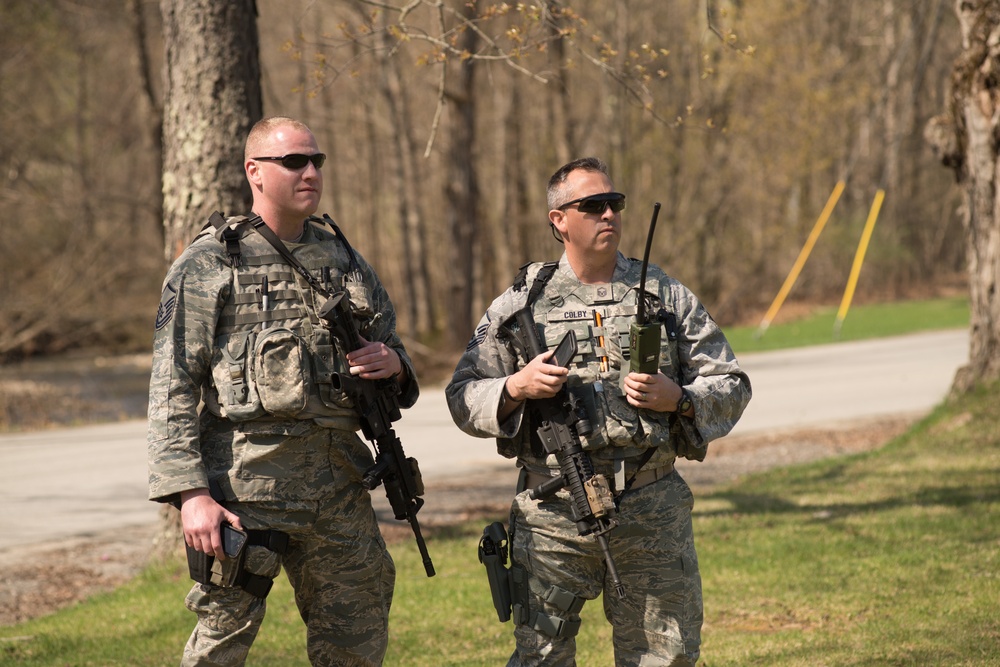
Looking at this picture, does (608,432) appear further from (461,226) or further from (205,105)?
(461,226)

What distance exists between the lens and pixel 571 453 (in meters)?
3.31

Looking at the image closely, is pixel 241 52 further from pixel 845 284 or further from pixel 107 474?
pixel 845 284

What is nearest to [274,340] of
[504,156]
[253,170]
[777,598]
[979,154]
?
[253,170]

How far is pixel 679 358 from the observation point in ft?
11.6

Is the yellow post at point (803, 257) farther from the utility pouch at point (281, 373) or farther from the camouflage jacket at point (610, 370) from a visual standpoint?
the utility pouch at point (281, 373)

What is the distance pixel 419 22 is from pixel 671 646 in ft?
68.8

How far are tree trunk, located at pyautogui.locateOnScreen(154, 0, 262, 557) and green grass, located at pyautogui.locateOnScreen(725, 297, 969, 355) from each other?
14808 millimetres

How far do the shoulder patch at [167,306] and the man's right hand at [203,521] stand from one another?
1.81 ft

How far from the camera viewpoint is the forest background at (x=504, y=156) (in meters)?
20.1

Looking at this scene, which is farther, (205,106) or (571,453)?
(205,106)

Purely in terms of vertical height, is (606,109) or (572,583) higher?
(606,109)

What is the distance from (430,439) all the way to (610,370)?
861cm

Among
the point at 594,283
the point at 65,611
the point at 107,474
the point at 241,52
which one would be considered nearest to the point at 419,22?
the point at 107,474

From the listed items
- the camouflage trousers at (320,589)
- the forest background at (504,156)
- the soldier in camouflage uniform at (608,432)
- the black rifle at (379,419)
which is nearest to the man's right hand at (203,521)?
the camouflage trousers at (320,589)
